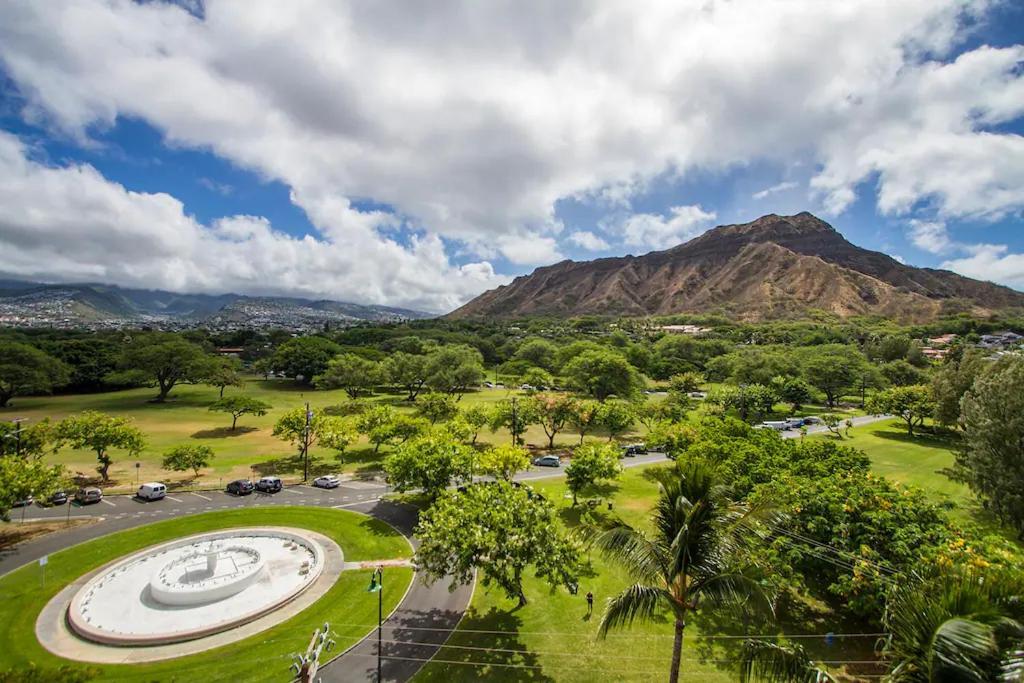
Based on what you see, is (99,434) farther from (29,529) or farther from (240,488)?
(240,488)

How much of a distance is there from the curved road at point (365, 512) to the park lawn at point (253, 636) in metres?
1.05

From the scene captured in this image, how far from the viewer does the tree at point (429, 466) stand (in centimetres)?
3128

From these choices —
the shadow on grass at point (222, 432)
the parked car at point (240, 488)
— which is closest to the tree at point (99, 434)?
the parked car at point (240, 488)

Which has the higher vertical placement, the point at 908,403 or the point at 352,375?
the point at 908,403

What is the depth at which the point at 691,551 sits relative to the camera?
10523 millimetres

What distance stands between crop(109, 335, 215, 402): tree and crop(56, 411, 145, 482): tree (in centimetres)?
4427

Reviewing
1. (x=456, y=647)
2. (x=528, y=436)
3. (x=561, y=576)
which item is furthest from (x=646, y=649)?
(x=528, y=436)

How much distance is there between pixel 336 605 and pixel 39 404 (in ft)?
284

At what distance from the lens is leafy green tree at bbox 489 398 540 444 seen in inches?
2041

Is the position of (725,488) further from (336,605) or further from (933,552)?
(336,605)

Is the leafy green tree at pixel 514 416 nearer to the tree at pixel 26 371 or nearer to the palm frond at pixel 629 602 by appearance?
the palm frond at pixel 629 602

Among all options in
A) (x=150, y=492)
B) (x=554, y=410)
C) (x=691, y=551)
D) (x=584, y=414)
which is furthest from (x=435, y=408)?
(x=691, y=551)

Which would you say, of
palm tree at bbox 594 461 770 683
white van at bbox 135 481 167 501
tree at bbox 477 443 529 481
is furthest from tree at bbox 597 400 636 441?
white van at bbox 135 481 167 501

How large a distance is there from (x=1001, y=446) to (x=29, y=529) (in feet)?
208
